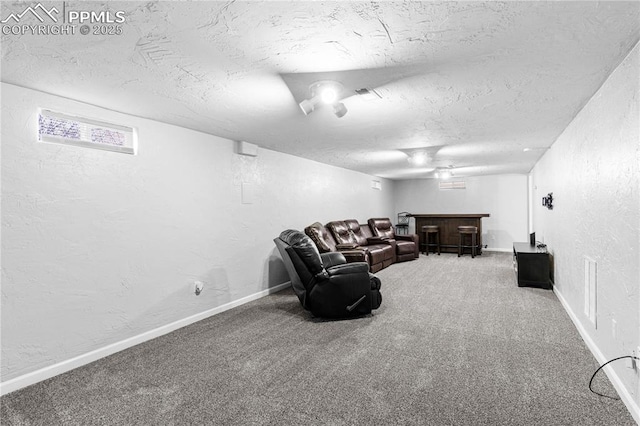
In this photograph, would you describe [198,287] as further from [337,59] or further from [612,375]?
[612,375]

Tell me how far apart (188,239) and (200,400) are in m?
1.83

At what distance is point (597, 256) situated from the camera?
2.41 m

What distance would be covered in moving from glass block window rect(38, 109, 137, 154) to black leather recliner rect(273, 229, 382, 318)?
75.0 inches

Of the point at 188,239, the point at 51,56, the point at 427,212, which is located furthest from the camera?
the point at 427,212

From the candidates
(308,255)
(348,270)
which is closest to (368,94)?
(308,255)

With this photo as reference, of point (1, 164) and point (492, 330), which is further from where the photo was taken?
point (492, 330)

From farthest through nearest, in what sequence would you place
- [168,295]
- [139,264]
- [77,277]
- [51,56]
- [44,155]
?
[168,295]
[139,264]
[77,277]
[44,155]
[51,56]

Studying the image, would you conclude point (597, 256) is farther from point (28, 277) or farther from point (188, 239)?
point (28, 277)

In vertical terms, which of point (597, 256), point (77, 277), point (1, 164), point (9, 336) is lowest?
point (9, 336)

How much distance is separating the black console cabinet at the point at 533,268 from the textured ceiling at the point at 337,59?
7.04 ft

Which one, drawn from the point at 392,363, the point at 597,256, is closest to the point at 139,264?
the point at 392,363

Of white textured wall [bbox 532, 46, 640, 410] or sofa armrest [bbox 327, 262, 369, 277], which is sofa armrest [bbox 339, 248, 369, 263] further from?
white textured wall [bbox 532, 46, 640, 410]

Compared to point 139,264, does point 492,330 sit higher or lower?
lower

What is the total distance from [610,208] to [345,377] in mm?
2180
